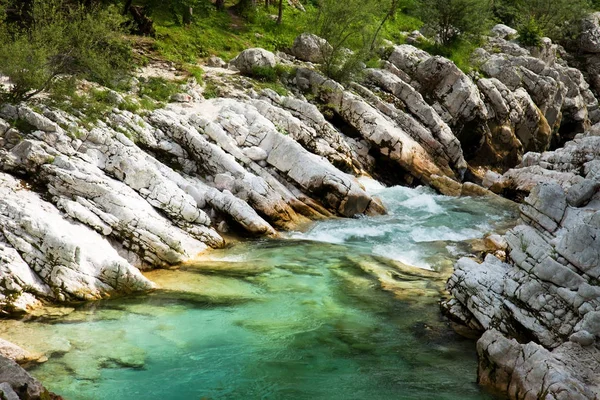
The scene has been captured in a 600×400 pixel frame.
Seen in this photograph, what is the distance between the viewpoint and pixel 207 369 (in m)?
13.9

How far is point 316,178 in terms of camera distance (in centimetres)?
2842

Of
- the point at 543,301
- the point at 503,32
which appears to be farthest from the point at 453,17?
the point at 543,301

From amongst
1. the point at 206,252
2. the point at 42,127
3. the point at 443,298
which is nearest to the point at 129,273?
the point at 206,252

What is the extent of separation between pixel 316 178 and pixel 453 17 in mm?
33691

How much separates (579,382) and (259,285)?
10.8 meters

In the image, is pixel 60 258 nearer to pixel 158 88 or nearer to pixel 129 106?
pixel 129 106

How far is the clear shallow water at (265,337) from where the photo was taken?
1314cm

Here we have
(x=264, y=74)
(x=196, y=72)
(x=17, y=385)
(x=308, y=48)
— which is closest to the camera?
(x=17, y=385)

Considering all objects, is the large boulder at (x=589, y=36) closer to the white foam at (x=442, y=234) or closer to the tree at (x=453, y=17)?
the tree at (x=453, y=17)

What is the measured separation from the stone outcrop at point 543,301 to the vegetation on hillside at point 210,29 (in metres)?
20.9

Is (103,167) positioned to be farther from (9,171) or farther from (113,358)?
(113,358)

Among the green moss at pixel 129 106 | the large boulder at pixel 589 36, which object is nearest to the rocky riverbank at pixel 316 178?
the green moss at pixel 129 106

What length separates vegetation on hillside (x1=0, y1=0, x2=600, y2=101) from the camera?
84.0ft

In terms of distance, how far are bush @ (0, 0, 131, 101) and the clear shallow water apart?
37.9 ft
